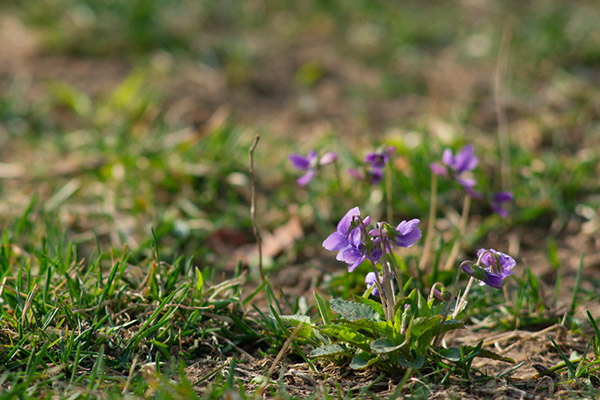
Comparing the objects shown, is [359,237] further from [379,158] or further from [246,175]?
[246,175]

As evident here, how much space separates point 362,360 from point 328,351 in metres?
0.10

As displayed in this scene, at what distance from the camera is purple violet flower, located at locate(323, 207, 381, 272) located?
181cm

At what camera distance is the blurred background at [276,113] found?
3.21m

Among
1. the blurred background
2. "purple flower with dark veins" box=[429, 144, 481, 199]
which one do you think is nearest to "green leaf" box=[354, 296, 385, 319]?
"purple flower with dark veins" box=[429, 144, 481, 199]

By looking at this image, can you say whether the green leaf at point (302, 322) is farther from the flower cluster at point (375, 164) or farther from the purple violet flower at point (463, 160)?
the purple violet flower at point (463, 160)

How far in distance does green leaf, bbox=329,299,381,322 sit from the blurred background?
0.98 meters

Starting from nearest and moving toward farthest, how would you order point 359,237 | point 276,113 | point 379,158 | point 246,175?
point 359,237
point 379,158
point 246,175
point 276,113

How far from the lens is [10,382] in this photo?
1839mm

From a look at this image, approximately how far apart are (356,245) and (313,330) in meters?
0.39

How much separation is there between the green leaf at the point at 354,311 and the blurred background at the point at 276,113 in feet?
3.22

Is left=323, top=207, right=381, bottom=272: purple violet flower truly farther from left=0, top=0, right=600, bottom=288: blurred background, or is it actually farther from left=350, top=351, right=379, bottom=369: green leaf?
left=0, top=0, right=600, bottom=288: blurred background

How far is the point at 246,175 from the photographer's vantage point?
140 inches

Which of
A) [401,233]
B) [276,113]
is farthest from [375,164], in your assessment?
[276,113]

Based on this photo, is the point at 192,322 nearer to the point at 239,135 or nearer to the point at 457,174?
the point at 457,174
